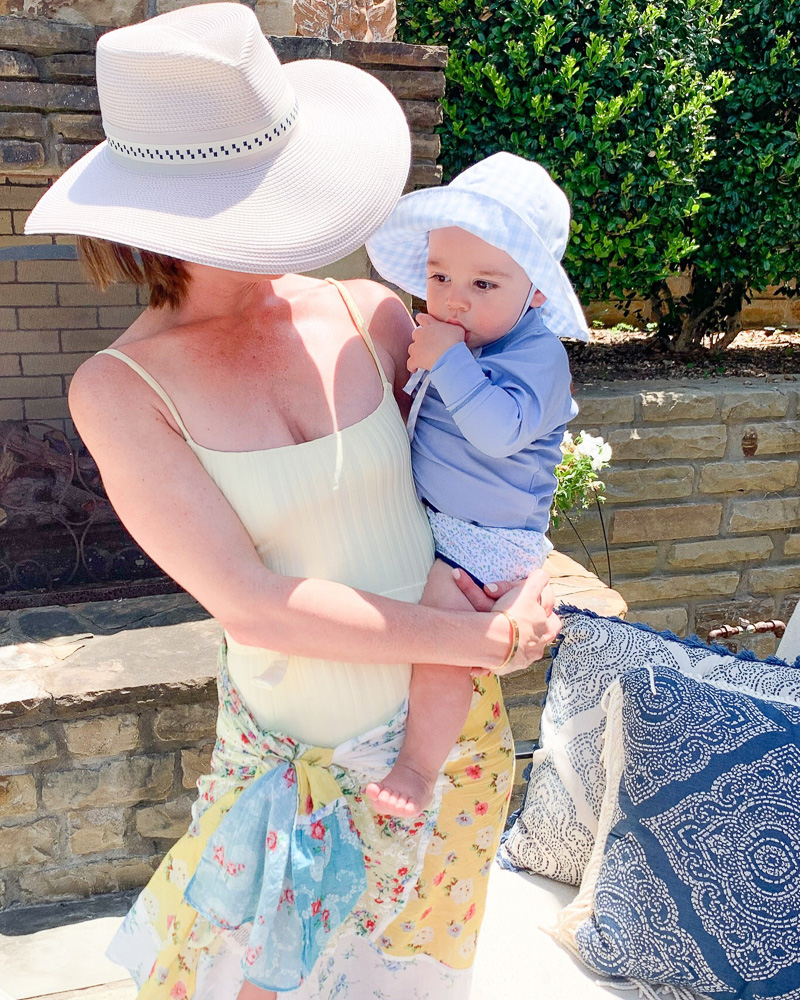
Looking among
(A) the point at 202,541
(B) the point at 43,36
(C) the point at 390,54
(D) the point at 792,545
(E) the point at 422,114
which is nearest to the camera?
(A) the point at 202,541

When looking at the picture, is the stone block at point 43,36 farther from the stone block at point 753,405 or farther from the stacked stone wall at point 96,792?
the stone block at point 753,405

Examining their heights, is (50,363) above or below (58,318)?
below

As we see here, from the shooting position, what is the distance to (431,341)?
1.46 metres

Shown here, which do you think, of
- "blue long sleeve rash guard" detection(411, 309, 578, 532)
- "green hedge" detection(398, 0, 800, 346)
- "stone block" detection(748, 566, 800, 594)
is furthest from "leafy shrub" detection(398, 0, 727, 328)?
"blue long sleeve rash guard" detection(411, 309, 578, 532)

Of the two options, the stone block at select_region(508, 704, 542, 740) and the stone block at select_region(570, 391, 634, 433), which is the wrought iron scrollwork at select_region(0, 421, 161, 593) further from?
the stone block at select_region(570, 391, 634, 433)

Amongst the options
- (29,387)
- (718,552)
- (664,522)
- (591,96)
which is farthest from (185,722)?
(591,96)

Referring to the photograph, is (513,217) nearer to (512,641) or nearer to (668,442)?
(512,641)

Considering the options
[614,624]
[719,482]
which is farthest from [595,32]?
[614,624]

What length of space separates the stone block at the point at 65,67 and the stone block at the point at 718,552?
292 cm

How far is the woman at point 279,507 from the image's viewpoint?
1.23m

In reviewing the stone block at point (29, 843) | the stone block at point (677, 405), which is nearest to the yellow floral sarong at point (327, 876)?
the stone block at point (29, 843)

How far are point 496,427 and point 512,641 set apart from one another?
307 millimetres

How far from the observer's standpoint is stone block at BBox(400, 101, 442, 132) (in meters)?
3.12

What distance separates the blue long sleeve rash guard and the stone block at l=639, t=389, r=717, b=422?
2609 millimetres
